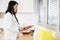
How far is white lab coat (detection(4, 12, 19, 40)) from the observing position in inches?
85.4

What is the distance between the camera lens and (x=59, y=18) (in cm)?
200

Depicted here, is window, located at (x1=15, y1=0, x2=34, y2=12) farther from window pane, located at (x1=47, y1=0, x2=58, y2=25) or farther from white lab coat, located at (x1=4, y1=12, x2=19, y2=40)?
white lab coat, located at (x1=4, y1=12, x2=19, y2=40)

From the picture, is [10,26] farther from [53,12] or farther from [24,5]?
[24,5]

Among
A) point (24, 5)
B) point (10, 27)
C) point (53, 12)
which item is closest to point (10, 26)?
point (10, 27)

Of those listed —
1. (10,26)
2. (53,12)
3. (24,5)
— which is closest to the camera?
(10,26)

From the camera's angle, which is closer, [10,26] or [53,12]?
[10,26]

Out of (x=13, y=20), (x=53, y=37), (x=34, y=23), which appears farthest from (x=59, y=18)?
(x=34, y=23)

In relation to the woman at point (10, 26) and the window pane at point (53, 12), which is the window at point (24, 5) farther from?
the woman at point (10, 26)

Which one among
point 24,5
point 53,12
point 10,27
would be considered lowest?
point 10,27

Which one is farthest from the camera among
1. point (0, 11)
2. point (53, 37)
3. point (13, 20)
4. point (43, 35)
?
point (0, 11)

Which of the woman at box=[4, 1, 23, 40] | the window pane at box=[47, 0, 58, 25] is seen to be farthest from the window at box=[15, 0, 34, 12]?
the woman at box=[4, 1, 23, 40]

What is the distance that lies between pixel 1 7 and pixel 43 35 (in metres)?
1.93

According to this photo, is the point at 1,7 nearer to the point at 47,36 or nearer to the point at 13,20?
the point at 13,20

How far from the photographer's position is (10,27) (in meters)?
2.19
